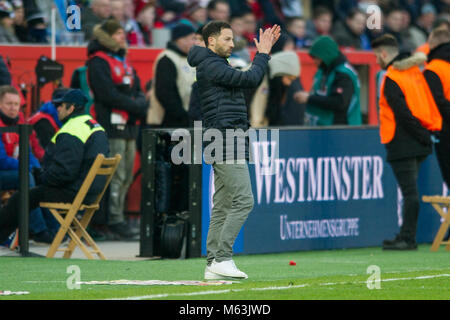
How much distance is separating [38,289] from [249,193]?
1.84 meters

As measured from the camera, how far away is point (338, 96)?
15.6m

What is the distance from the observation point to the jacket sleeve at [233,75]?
9.97 metres

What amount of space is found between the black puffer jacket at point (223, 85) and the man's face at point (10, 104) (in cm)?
454

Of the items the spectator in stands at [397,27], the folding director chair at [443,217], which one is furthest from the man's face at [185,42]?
the spectator in stands at [397,27]

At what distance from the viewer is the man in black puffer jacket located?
10016 millimetres

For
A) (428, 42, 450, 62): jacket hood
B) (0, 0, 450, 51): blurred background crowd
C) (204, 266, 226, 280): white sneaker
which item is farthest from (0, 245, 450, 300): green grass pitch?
(0, 0, 450, 51): blurred background crowd

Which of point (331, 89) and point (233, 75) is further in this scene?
point (331, 89)

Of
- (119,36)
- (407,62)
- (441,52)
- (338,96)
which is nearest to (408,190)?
(407,62)

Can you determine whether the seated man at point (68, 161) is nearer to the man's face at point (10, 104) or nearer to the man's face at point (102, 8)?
the man's face at point (10, 104)

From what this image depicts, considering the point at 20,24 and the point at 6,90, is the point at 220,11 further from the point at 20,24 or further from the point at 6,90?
the point at 6,90

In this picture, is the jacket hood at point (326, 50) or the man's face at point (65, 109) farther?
the jacket hood at point (326, 50)

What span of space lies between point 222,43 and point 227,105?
19.5 inches

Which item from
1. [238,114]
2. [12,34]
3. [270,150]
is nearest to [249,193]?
[238,114]

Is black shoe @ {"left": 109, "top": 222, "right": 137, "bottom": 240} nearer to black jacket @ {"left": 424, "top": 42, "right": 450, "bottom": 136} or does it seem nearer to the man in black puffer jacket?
black jacket @ {"left": 424, "top": 42, "right": 450, "bottom": 136}
